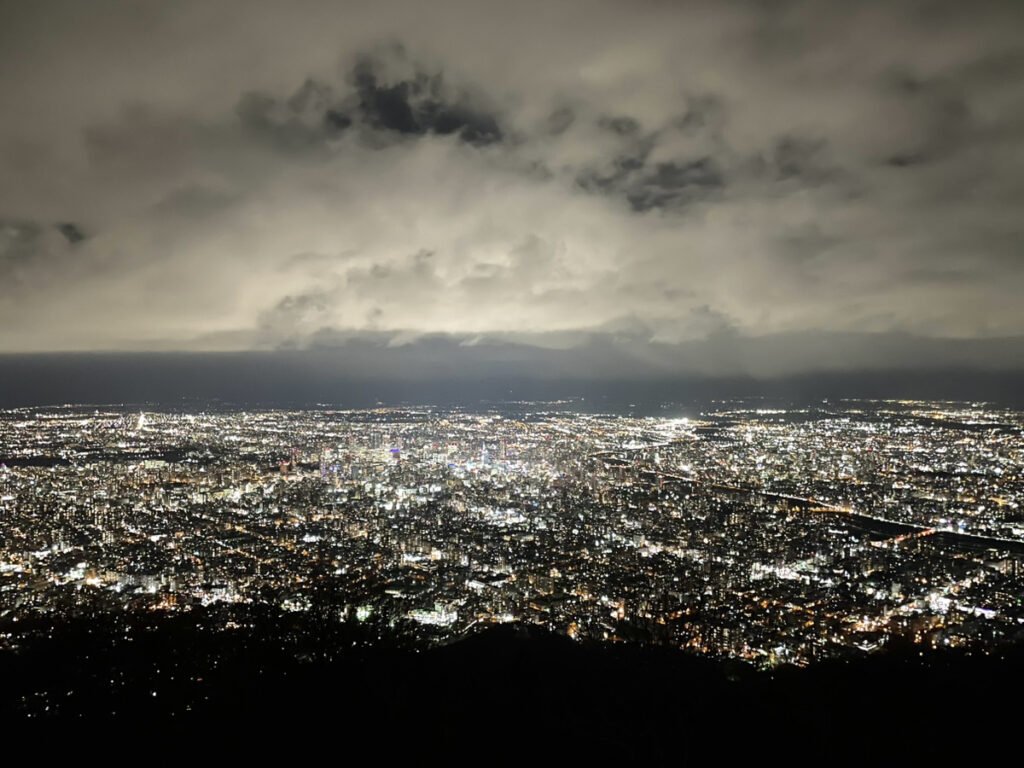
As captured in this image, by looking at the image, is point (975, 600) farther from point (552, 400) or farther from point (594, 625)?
point (552, 400)

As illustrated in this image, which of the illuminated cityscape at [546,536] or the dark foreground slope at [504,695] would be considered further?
the illuminated cityscape at [546,536]

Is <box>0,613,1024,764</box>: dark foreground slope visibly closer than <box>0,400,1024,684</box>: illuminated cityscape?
Yes

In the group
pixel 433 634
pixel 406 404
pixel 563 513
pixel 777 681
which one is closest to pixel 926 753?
pixel 777 681

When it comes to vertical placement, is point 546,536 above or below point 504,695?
below
